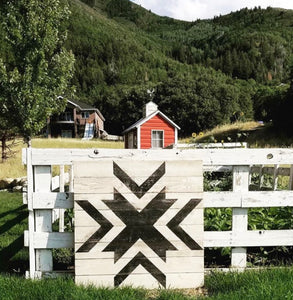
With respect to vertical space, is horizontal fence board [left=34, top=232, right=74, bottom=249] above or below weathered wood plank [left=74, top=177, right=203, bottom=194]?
below

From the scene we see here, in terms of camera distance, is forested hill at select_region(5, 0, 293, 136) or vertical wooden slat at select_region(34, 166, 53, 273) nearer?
vertical wooden slat at select_region(34, 166, 53, 273)

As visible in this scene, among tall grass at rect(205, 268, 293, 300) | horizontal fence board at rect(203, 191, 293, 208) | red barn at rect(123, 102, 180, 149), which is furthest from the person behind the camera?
red barn at rect(123, 102, 180, 149)

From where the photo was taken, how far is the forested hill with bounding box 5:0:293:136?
61.3 meters

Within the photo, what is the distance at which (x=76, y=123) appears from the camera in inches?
2530

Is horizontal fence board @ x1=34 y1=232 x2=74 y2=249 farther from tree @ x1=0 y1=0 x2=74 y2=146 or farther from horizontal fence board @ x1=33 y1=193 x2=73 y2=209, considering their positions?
tree @ x1=0 y1=0 x2=74 y2=146

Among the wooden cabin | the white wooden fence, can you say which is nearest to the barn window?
the white wooden fence

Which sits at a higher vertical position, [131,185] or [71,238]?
[131,185]

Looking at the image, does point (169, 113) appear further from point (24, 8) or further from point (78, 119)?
point (24, 8)

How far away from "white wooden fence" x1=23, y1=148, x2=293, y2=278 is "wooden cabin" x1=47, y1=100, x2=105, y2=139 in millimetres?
Result: 60386

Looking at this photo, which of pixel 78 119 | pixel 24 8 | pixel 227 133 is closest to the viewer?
pixel 24 8

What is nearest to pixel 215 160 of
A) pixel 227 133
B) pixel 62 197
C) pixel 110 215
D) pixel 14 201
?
pixel 110 215

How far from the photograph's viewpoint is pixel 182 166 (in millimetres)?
3738

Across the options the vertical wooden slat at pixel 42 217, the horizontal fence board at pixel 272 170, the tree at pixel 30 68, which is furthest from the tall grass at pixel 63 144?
the vertical wooden slat at pixel 42 217

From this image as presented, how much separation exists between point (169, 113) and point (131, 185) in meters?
57.7
